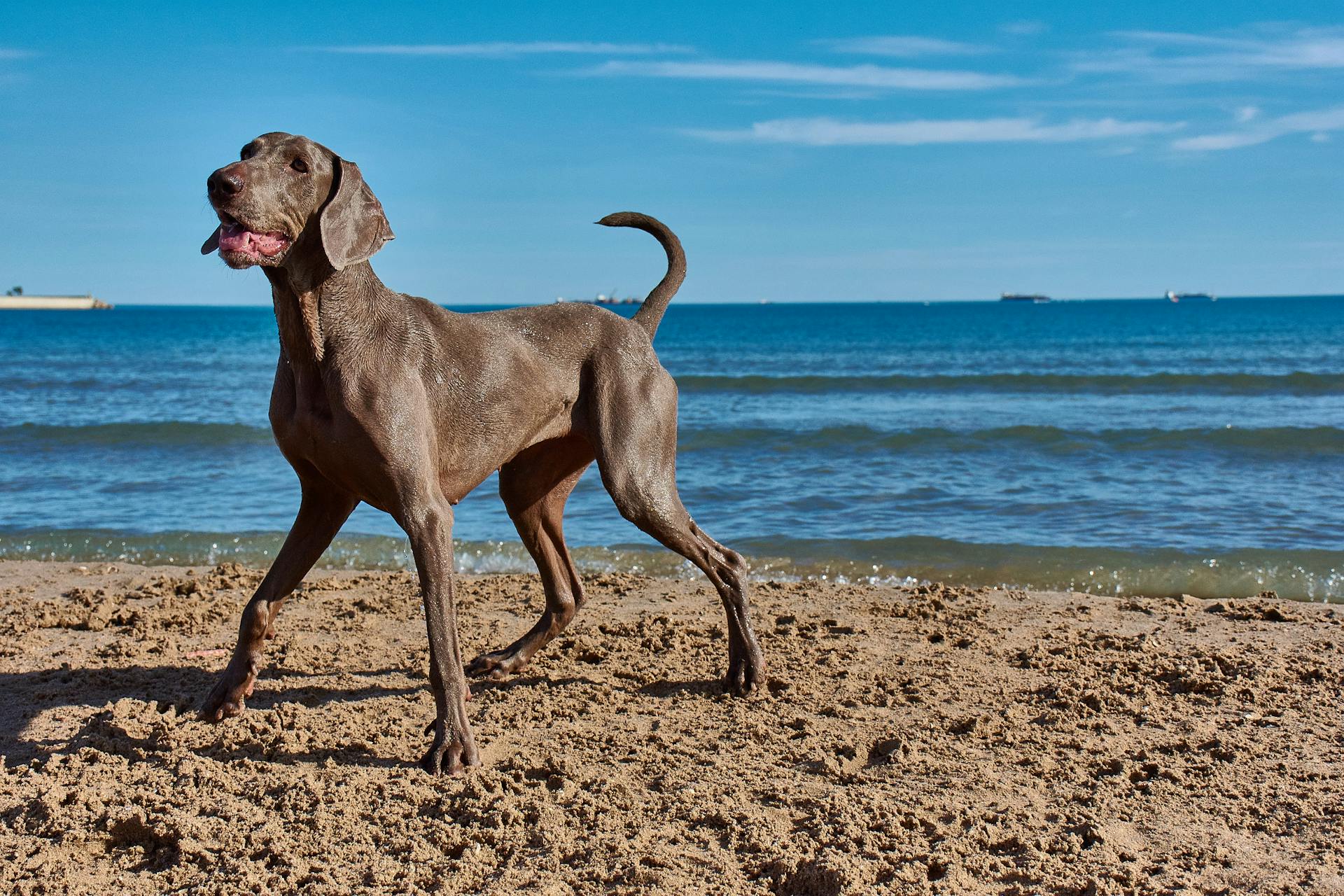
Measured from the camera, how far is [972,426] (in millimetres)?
14164

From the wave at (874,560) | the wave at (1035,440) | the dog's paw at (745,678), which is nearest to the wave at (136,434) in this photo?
the wave at (874,560)

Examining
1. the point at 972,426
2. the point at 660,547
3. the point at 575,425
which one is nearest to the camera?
the point at 575,425

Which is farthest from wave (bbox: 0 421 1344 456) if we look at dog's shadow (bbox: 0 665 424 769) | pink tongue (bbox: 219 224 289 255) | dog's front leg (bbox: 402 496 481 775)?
pink tongue (bbox: 219 224 289 255)

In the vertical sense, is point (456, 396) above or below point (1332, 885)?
above

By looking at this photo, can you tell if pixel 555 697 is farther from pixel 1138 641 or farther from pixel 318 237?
pixel 1138 641

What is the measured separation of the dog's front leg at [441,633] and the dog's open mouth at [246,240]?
952mm

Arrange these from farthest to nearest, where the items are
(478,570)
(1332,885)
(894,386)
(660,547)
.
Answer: (894,386), (660,547), (478,570), (1332,885)

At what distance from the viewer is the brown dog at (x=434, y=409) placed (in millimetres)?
3639

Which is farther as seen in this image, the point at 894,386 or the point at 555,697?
the point at 894,386

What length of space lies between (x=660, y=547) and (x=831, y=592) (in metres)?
1.74

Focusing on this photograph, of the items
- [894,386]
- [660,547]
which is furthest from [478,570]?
[894,386]

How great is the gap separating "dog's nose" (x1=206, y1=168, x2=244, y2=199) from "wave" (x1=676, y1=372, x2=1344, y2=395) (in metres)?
17.9

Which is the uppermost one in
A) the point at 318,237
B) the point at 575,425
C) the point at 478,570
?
the point at 318,237

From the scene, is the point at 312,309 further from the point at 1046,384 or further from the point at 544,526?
the point at 1046,384
